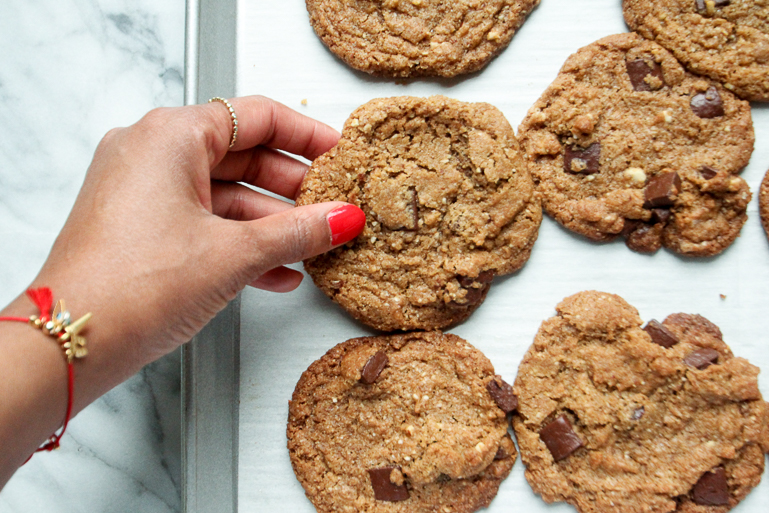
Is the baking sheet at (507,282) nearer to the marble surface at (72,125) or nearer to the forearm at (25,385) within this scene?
the marble surface at (72,125)

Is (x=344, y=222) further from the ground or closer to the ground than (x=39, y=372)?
further from the ground

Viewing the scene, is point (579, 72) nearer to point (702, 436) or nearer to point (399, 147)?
point (399, 147)

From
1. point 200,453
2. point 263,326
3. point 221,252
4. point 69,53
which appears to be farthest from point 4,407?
point 69,53

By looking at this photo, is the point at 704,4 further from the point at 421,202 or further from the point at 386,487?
the point at 386,487

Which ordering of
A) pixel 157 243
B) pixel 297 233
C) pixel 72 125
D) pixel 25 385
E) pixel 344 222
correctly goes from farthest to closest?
pixel 72 125 < pixel 344 222 < pixel 297 233 < pixel 157 243 < pixel 25 385

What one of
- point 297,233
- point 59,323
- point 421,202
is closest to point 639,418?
point 421,202

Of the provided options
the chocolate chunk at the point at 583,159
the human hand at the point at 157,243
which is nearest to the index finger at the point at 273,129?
the human hand at the point at 157,243
